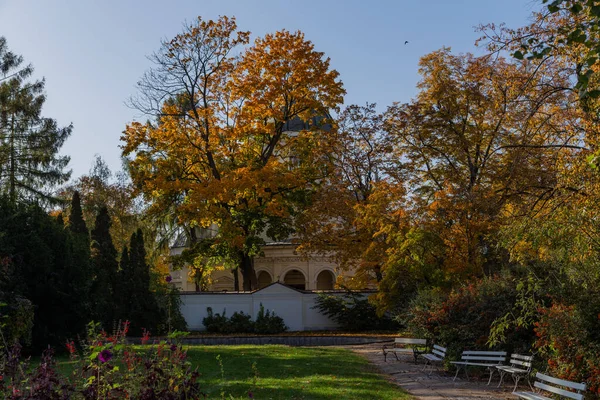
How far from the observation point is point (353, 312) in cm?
3127

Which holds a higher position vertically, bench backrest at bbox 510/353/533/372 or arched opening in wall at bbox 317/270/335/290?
arched opening in wall at bbox 317/270/335/290

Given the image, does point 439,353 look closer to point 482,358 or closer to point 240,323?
point 482,358

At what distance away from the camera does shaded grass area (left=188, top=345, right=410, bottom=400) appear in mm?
11500

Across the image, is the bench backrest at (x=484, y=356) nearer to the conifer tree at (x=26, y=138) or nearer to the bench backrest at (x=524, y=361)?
the bench backrest at (x=524, y=361)

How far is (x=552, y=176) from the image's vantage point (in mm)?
18328

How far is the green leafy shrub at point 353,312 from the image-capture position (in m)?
31.1

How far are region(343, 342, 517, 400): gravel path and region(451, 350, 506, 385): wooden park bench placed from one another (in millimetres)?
338

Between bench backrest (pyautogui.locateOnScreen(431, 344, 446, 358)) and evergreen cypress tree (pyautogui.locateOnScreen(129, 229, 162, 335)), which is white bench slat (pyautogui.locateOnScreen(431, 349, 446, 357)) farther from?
evergreen cypress tree (pyautogui.locateOnScreen(129, 229, 162, 335))

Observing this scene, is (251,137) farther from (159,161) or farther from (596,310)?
(596,310)

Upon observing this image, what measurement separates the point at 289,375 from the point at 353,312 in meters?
17.3

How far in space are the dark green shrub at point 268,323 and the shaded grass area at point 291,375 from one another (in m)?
10.2

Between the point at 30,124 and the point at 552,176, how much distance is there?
31.1 meters

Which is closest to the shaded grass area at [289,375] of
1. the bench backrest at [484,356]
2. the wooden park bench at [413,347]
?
the wooden park bench at [413,347]

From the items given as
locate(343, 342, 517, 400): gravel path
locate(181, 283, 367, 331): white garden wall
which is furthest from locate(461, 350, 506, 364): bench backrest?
locate(181, 283, 367, 331): white garden wall
